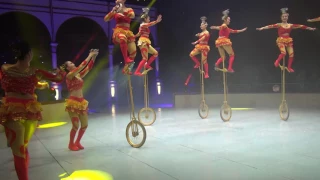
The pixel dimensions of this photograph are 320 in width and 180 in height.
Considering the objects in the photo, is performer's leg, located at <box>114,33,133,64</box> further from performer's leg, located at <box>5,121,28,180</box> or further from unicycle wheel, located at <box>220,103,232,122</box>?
unicycle wheel, located at <box>220,103,232,122</box>

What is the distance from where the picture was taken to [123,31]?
4.76m

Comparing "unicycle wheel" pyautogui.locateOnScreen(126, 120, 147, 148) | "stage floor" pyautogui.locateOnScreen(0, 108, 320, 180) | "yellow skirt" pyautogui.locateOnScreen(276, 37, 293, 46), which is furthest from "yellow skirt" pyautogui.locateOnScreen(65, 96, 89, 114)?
"yellow skirt" pyautogui.locateOnScreen(276, 37, 293, 46)

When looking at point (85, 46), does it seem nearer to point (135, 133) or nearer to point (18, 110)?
point (135, 133)

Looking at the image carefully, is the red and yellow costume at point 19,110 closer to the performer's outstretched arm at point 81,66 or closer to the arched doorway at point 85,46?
the performer's outstretched arm at point 81,66

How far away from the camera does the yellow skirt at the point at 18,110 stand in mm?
2863

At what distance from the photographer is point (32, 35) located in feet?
44.9

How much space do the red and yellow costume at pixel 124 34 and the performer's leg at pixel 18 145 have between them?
2.27 meters

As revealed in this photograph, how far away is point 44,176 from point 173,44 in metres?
11.3

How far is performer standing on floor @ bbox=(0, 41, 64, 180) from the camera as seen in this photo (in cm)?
287

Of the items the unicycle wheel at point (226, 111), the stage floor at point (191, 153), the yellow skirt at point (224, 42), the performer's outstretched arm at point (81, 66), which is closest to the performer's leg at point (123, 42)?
the performer's outstretched arm at point (81, 66)

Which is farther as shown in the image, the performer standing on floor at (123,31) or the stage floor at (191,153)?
the performer standing on floor at (123,31)

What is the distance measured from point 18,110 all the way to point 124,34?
A: 2.31m

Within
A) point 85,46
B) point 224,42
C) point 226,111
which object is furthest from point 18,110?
point 85,46

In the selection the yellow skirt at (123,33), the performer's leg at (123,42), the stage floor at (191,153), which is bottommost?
the stage floor at (191,153)
